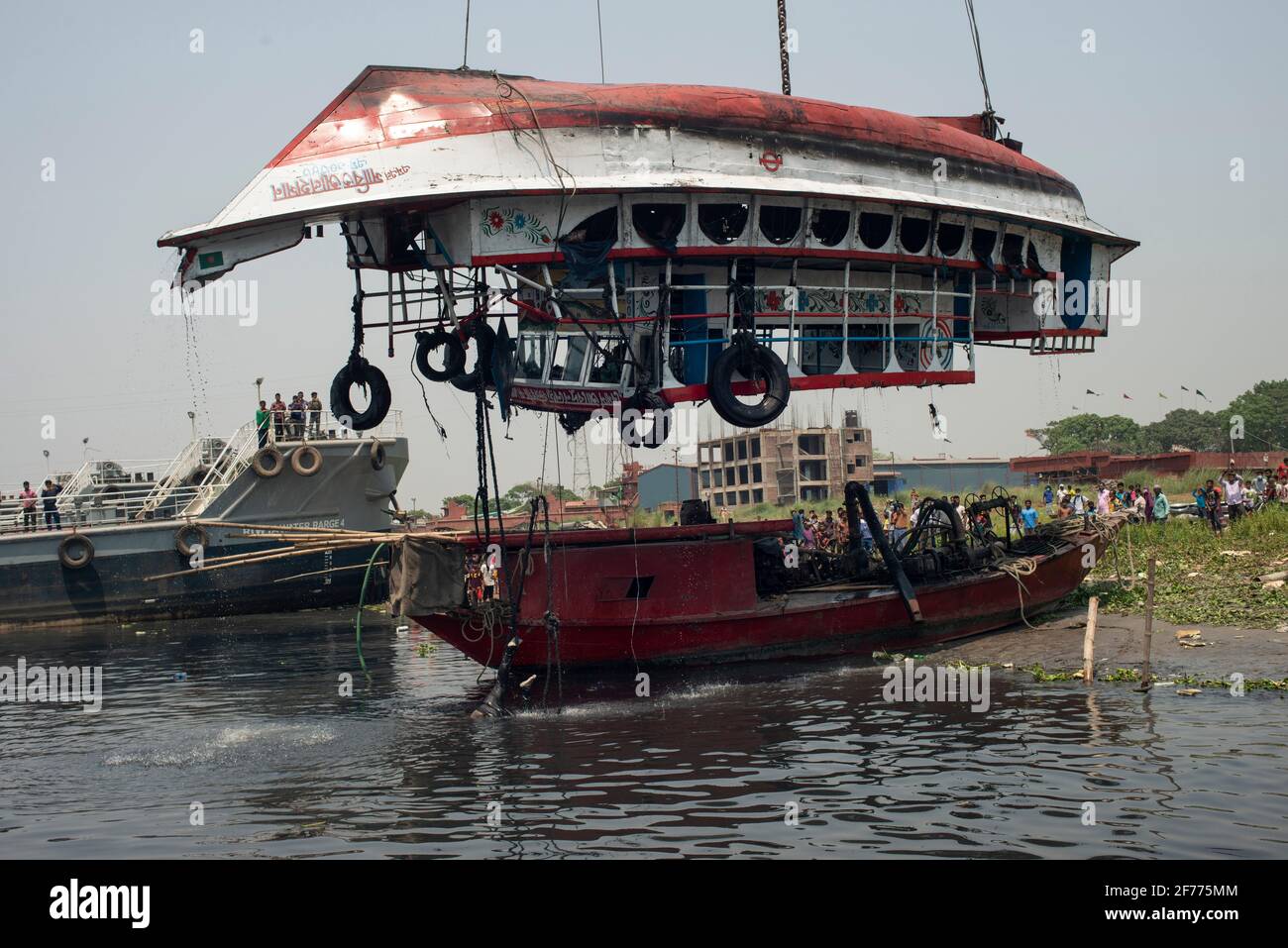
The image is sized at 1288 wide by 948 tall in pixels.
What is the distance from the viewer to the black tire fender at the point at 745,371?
18531mm

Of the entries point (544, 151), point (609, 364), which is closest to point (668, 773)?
point (609, 364)

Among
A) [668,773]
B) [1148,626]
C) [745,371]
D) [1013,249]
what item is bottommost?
[668,773]

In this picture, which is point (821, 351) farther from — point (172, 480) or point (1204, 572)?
point (172, 480)

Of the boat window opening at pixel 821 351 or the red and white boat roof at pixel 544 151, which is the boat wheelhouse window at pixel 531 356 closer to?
the red and white boat roof at pixel 544 151

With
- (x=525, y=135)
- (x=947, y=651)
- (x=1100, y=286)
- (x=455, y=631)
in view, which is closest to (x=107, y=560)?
(x=455, y=631)

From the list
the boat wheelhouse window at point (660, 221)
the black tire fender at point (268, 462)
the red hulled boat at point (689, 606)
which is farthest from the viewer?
the black tire fender at point (268, 462)

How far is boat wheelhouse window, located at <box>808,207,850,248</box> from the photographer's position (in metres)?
19.6

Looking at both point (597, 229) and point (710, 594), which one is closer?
point (597, 229)

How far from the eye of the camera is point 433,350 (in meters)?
19.7

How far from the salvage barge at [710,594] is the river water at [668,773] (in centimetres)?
70

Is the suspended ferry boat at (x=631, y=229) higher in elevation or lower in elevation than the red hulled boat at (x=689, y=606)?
higher

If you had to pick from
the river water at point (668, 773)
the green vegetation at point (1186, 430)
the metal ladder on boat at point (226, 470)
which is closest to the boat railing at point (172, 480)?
the metal ladder on boat at point (226, 470)

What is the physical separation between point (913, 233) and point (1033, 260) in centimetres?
343

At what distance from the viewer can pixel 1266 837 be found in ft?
31.2
